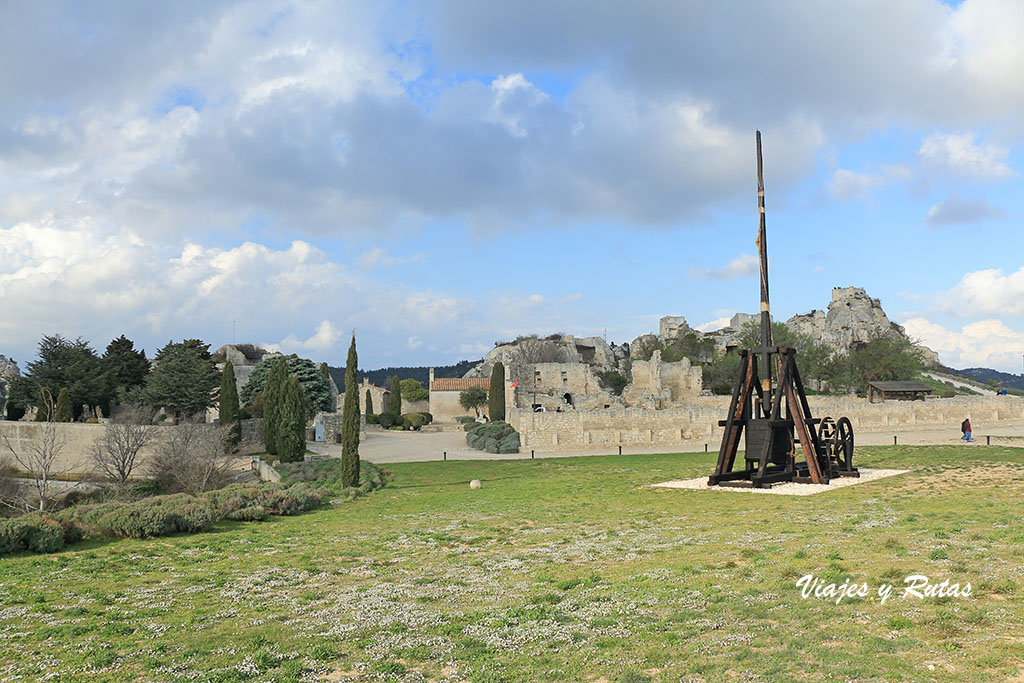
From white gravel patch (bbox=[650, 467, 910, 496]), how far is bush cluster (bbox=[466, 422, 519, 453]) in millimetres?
17481

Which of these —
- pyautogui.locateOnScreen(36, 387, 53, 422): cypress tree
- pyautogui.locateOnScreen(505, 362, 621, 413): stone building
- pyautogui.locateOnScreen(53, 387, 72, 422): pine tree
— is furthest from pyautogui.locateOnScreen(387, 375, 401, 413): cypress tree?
pyautogui.locateOnScreen(36, 387, 53, 422): cypress tree

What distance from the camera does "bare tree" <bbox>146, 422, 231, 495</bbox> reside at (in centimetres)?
2505

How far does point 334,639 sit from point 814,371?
67032 mm

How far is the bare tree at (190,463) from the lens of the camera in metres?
25.0

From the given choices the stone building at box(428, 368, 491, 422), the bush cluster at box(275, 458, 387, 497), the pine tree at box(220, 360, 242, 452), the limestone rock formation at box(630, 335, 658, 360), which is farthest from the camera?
the limestone rock formation at box(630, 335, 658, 360)

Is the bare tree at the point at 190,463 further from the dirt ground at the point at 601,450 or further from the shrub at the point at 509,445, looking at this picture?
the shrub at the point at 509,445

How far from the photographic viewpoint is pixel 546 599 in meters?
7.85

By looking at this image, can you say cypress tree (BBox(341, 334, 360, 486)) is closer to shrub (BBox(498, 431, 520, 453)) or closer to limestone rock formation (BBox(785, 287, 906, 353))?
shrub (BBox(498, 431, 520, 453))

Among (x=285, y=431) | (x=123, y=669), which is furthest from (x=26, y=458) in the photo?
(x=123, y=669)

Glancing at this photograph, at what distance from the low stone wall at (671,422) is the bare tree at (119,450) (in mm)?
17668

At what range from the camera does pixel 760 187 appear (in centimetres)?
1980

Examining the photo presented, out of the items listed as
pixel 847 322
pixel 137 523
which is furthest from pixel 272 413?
pixel 847 322

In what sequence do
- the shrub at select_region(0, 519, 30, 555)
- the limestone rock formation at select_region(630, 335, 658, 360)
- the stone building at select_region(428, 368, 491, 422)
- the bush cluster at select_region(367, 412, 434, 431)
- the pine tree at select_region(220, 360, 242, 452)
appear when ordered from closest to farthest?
the shrub at select_region(0, 519, 30, 555), the pine tree at select_region(220, 360, 242, 452), the bush cluster at select_region(367, 412, 434, 431), the stone building at select_region(428, 368, 491, 422), the limestone rock formation at select_region(630, 335, 658, 360)

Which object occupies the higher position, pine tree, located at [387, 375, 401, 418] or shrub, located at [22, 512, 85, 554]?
pine tree, located at [387, 375, 401, 418]
